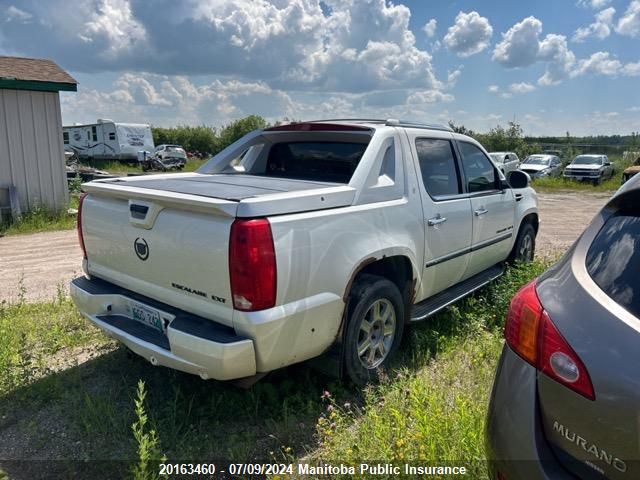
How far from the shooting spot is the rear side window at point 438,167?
13.6 feet

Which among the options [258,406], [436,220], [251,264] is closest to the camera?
[251,264]

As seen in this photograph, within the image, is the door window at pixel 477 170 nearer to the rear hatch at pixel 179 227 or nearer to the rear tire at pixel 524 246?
the rear tire at pixel 524 246

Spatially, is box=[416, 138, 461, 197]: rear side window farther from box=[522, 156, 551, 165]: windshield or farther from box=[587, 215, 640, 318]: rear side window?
box=[522, 156, 551, 165]: windshield

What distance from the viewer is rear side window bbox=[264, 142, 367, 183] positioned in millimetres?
4133

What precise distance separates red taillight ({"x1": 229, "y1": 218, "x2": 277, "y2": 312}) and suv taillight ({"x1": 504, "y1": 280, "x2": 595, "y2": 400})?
1259mm

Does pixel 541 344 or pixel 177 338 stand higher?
pixel 541 344

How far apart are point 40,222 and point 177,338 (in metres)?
9.33

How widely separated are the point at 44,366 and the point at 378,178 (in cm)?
316

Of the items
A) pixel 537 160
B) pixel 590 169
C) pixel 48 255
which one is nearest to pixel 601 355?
pixel 48 255

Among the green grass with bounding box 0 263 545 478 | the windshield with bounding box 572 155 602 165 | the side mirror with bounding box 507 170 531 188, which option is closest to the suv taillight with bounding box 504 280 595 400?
the green grass with bounding box 0 263 545 478

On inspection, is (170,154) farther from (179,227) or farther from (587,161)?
(179,227)

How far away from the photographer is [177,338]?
2.80 meters

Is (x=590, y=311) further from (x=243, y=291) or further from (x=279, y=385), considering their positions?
(x=279, y=385)

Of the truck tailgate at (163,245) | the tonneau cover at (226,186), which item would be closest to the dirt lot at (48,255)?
the truck tailgate at (163,245)
